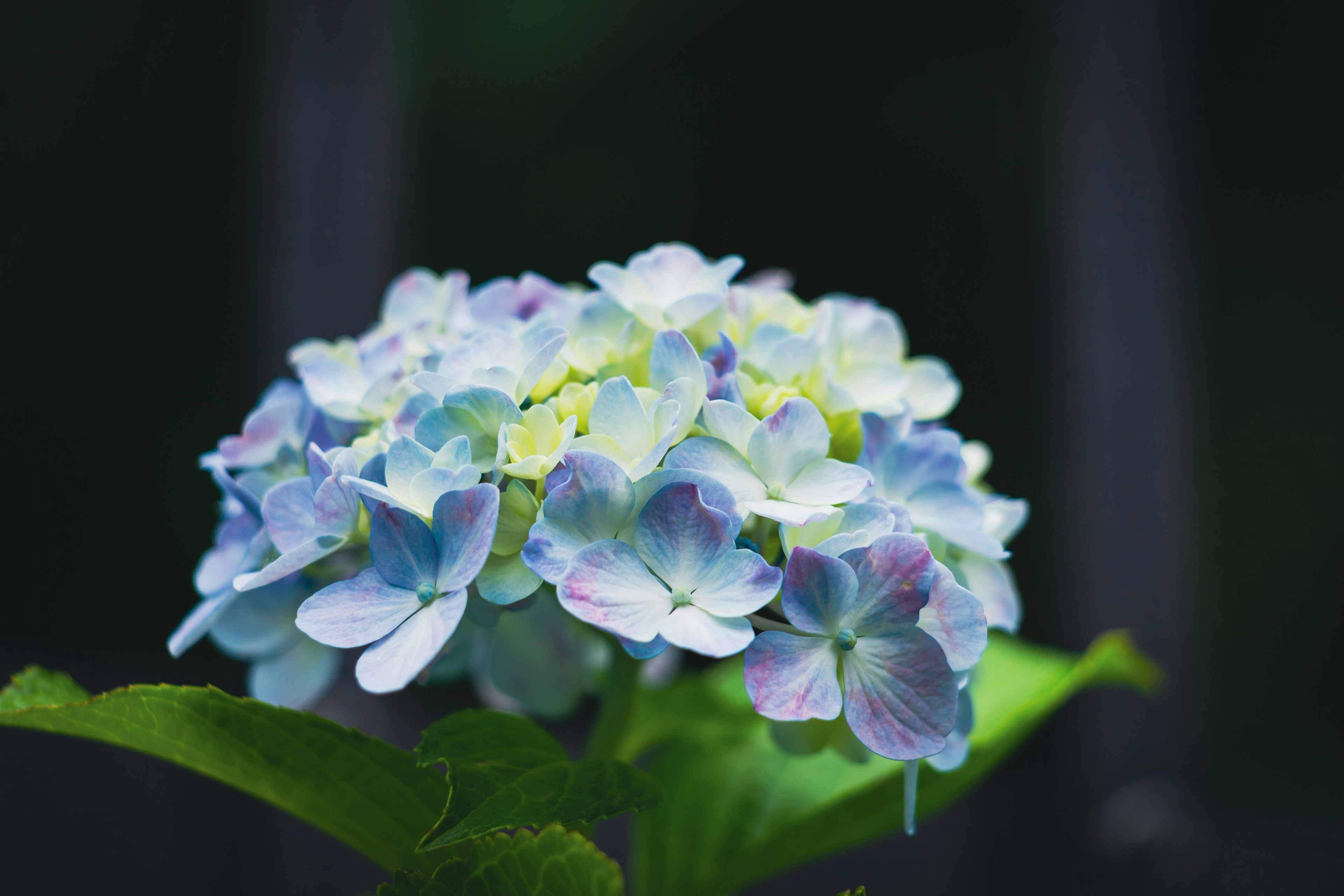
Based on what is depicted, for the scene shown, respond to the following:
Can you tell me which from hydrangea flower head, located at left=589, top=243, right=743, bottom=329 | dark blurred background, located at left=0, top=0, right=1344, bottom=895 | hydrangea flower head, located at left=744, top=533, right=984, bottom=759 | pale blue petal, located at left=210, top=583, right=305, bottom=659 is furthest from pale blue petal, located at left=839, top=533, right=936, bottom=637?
dark blurred background, located at left=0, top=0, right=1344, bottom=895

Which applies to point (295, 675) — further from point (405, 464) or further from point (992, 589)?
point (992, 589)

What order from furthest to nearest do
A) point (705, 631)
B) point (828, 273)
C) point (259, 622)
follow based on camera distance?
point (828, 273)
point (259, 622)
point (705, 631)

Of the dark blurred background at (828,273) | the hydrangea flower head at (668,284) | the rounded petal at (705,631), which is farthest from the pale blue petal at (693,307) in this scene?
the dark blurred background at (828,273)

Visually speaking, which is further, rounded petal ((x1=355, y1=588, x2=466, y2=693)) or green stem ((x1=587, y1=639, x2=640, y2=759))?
green stem ((x1=587, y1=639, x2=640, y2=759))

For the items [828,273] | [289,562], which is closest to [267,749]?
[289,562]

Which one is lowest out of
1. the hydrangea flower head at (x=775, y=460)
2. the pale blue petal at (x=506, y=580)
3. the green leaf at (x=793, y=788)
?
the green leaf at (x=793, y=788)

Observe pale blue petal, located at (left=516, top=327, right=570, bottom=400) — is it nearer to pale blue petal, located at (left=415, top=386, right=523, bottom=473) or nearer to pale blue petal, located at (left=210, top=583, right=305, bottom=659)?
pale blue petal, located at (left=415, top=386, right=523, bottom=473)

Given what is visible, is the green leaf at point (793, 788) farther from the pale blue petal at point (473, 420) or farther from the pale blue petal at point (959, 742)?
the pale blue petal at point (473, 420)
